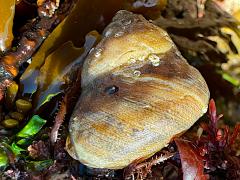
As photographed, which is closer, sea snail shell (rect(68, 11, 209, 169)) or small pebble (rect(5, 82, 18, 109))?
sea snail shell (rect(68, 11, 209, 169))

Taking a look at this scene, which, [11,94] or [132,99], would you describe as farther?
[11,94]

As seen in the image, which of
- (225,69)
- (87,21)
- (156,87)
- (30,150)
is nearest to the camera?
(156,87)

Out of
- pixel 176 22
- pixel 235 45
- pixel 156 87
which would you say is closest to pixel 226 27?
pixel 235 45

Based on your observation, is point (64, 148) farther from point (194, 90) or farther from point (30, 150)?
point (194, 90)

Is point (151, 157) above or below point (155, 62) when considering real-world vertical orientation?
below

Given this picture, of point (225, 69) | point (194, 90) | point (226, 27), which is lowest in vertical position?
point (225, 69)

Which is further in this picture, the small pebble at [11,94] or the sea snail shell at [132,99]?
the small pebble at [11,94]

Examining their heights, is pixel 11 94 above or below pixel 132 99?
below

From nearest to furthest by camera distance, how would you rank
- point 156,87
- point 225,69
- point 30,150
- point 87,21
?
point 156,87 → point 30,150 → point 87,21 → point 225,69
